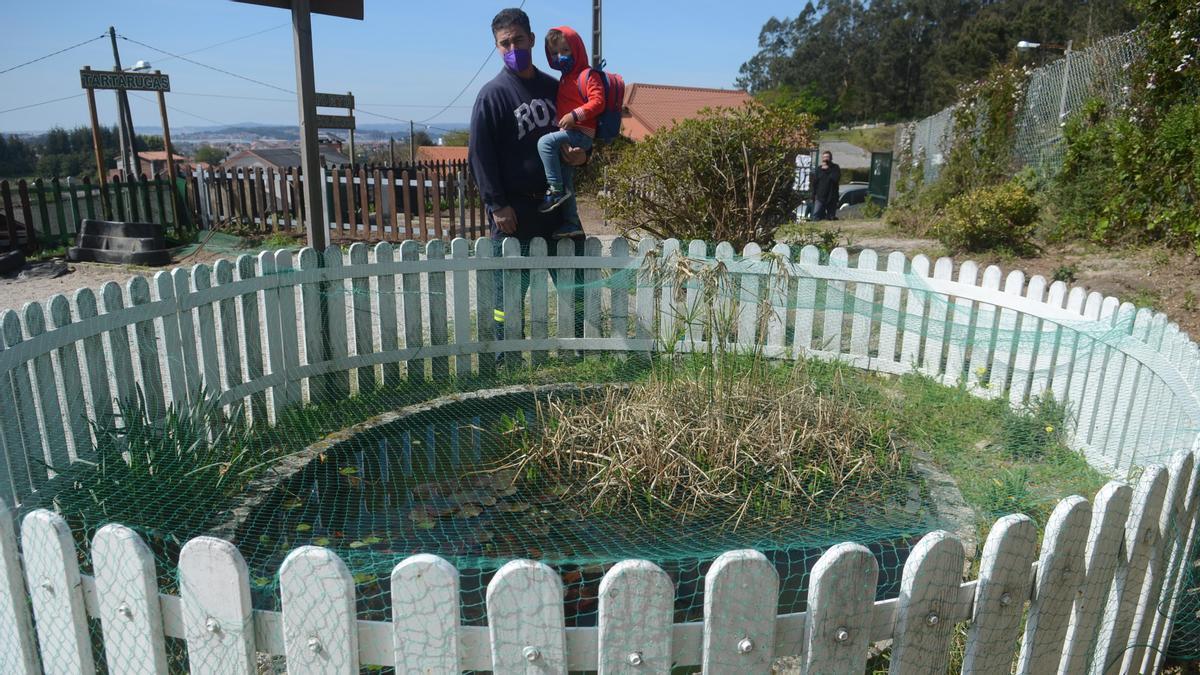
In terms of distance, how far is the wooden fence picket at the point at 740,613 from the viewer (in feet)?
4.83

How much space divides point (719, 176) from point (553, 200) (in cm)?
217

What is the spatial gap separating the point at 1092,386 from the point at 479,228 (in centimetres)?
1008

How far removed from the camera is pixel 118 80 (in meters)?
10.1

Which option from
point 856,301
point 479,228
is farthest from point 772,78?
point 856,301

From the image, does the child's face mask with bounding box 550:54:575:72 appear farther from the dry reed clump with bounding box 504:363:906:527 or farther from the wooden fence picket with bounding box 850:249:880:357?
the dry reed clump with bounding box 504:363:906:527

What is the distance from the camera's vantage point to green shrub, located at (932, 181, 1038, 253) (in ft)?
28.1

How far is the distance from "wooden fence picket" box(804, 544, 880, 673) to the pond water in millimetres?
840

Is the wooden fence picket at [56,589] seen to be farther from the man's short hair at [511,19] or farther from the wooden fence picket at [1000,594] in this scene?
the man's short hair at [511,19]

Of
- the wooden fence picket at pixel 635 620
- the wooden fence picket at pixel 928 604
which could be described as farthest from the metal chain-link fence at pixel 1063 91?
the wooden fence picket at pixel 635 620

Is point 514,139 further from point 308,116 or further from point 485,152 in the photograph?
point 308,116

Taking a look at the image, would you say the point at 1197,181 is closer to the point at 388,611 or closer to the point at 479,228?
the point at 388,611

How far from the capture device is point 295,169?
12.0 metres

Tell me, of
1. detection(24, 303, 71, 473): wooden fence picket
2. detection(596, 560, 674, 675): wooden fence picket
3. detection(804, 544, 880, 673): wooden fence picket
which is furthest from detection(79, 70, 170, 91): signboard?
detection(804, 544, 880, 673): wooden fence picket

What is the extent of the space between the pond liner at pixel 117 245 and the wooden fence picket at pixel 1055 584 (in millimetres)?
10233
